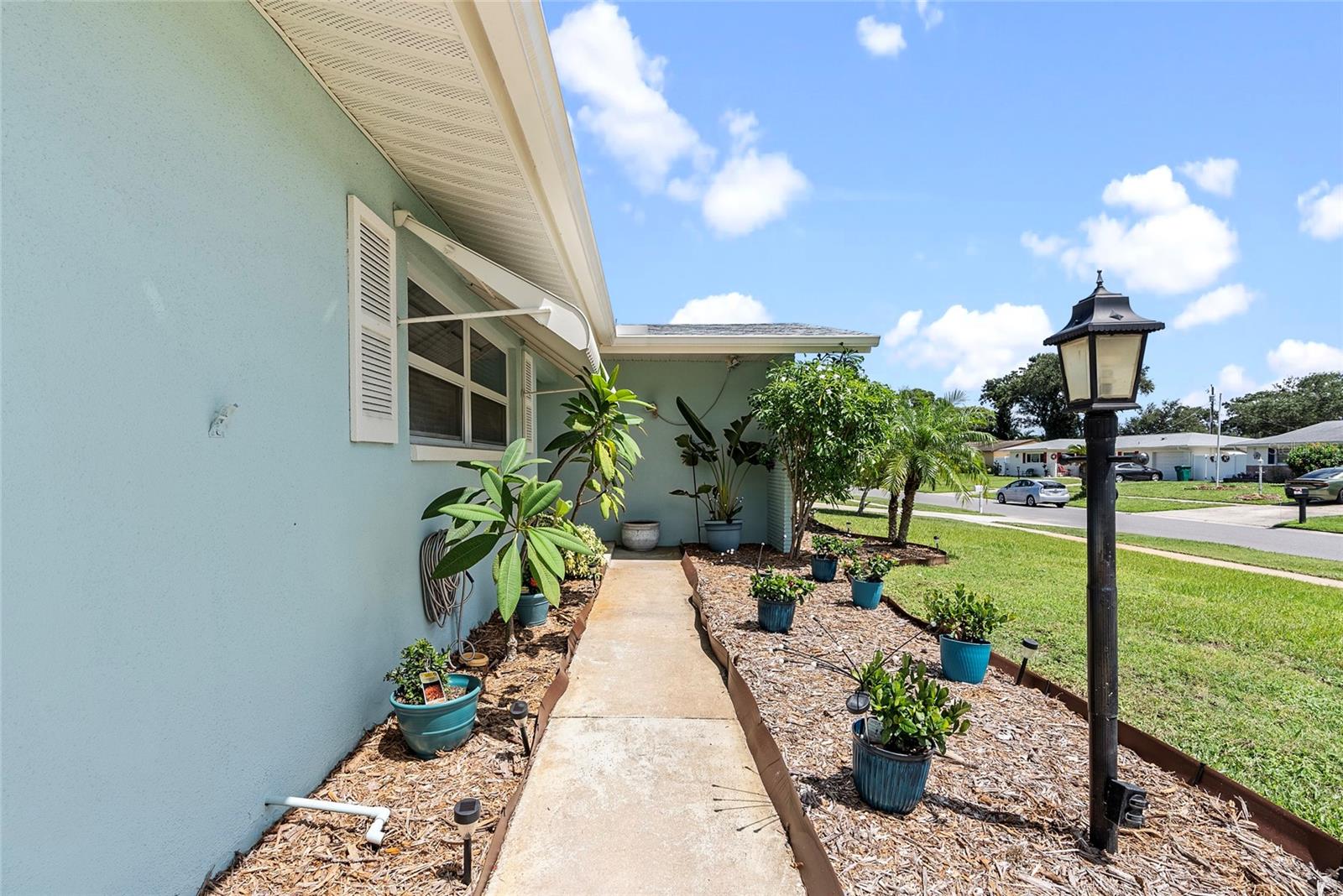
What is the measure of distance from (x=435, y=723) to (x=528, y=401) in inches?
206

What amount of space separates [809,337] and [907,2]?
4464 millimetres

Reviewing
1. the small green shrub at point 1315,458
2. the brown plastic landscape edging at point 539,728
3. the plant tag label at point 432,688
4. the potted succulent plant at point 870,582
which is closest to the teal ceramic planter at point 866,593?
the potted succulent plant at point 870,582

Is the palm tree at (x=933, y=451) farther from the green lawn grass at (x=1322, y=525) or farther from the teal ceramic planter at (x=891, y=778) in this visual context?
the green lawn grass at (x=1322, y=525)

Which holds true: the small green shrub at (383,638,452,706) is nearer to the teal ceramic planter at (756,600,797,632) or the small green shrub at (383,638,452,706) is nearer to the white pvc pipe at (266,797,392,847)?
the white pvc pipe at (266,797,392,847)

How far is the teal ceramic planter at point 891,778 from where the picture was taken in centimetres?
252

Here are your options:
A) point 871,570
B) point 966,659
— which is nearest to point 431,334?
point 966,659

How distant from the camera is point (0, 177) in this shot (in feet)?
4.40

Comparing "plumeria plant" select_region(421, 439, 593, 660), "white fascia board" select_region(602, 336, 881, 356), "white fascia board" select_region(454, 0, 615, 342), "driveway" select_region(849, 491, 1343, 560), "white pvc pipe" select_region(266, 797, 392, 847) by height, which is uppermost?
"white fascia board" select_region(602, 336, 881, 356)

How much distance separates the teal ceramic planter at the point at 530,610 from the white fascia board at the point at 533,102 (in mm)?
3352

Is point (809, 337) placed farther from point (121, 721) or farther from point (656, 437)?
point (121, 721)

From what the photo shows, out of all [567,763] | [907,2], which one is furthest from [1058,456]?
[567,763]

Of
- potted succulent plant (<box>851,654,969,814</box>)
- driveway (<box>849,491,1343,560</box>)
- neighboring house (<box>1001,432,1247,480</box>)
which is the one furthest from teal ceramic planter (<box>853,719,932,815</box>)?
neighboring house (<box>1001,432,1247,480</box>)

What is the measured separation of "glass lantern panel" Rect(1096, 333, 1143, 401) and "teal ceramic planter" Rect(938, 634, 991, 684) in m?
2.52

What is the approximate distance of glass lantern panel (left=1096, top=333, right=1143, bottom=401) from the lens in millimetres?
2322
